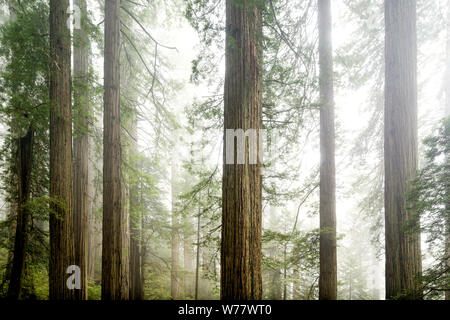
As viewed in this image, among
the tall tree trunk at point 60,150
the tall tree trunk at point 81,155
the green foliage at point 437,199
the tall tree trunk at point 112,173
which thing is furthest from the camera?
the tall tree trunk at point 81,155

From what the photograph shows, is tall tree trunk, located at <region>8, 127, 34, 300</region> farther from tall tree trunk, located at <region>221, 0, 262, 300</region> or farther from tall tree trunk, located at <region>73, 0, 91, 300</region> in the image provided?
tall tree trunk, located at <region>221, 0, 262, 300</region>

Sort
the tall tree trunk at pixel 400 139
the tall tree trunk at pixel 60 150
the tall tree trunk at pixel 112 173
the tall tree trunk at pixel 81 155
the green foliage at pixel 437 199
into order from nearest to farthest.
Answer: the green foliage at pixel 437 199
the tall tree trunk at pixel 400 139
the tall tree trunk at pixel 60 150
the tall tree trunk at pixel 112 173
the tall tree trunk at pixel 81 155

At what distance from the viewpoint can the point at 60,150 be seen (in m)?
4.25

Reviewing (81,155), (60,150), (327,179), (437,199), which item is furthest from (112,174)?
(437,199)

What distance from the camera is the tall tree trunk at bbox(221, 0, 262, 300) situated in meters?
3.08

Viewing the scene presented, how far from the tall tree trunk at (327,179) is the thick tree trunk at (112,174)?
14.8ft

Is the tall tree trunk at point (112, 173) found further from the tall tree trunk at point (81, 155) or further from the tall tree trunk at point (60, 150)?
the tall tree trunk at point (60, 150)

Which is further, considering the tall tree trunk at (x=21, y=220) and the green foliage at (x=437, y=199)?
the tall tree trunk at (x=21, y=220)

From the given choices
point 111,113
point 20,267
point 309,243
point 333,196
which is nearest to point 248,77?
point 111,113

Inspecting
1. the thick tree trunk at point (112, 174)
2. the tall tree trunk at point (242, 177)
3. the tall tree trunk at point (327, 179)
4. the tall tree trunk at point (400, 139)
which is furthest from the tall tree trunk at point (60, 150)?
the tall tree trunk at point (400, 139)

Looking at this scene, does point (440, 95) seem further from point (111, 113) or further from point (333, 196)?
point (111, 113)

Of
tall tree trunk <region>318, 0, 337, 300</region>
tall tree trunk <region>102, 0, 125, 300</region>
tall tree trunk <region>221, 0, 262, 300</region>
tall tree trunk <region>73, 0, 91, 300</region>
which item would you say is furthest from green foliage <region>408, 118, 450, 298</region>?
tall tree trunk <region>73, 0, 91, 300</region>

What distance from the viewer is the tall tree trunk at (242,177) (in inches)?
121

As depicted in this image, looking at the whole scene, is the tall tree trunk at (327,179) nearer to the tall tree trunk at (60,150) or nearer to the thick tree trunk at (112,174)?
the thick tree trunk at (112,174)
